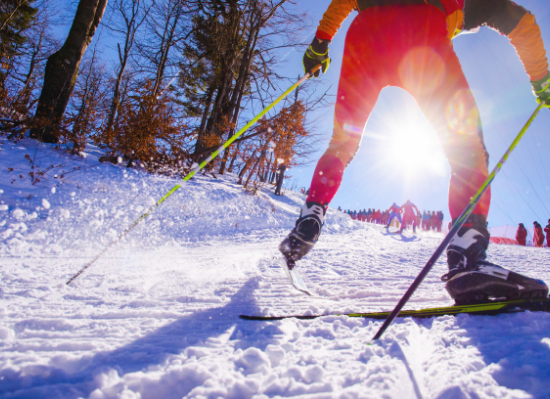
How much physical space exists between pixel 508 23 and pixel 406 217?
977 cm

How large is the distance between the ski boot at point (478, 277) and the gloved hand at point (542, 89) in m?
0.86

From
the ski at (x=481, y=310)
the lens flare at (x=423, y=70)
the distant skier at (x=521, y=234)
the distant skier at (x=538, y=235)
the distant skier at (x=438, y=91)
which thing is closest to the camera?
the ski at (x=481, y=310)

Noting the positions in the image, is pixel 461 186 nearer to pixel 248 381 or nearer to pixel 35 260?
pixel 248 381

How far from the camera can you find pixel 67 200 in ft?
11.6

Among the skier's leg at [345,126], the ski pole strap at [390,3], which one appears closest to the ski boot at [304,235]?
the skier's leg at [345,126]

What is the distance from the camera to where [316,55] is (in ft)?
5.85

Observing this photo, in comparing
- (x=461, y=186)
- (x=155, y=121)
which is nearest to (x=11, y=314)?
(x=461, y=186)

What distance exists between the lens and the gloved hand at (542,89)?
1299 mm

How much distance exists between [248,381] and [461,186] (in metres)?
1.27

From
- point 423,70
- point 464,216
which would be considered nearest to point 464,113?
point 423,70

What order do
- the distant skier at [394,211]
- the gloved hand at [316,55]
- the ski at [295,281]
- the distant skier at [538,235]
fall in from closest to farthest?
the ski at [295,281] → the gloved hand at [316,55] → the distant skier at [538,235] → the distant skier at [394,211]

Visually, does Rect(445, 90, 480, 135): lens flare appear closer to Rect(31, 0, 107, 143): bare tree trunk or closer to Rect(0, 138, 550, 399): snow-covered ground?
Rect(0, 138, 550, 399): snow-covered ground

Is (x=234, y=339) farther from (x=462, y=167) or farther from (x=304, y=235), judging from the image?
(x=462, y=167)

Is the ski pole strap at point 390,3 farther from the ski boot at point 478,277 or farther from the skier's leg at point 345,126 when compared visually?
the ski boot at point 478,277
